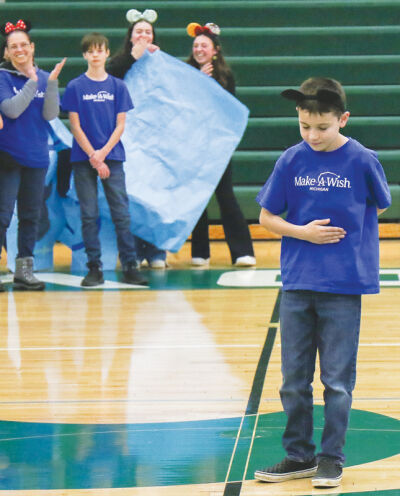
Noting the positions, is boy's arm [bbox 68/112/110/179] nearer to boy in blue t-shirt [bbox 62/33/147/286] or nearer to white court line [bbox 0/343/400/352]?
boy in blue t-shirt [bbox 62/33/147/286]

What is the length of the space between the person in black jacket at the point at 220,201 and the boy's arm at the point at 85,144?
954 mm

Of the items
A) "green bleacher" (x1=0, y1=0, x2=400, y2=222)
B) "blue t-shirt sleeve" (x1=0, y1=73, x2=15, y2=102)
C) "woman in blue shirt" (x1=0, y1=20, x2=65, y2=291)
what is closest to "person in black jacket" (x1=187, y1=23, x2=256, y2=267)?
"green bleacher" (x1=0, y1=0, x2=400, y2=222)

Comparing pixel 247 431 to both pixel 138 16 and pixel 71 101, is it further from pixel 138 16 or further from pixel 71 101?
pixel 138 16

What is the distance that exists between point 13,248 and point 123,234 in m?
0.69

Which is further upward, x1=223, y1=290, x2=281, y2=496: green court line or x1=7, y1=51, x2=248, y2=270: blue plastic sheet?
x1=7, y1=51, x2=248, y2=270: blue plastic sheet

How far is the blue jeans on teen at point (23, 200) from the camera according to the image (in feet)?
16.4

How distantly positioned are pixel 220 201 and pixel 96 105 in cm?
108

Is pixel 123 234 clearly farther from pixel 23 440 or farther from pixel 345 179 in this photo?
pixel 345 179

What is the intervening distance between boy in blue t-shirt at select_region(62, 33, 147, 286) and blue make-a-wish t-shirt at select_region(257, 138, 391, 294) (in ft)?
9.42

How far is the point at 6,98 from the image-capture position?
4.91 meters

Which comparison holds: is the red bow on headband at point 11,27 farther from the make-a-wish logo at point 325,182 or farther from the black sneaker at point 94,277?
the make-a-wish logo at point 325,182

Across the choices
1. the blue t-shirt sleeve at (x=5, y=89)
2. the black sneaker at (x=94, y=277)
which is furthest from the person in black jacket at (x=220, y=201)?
the blue t-shirt sleeve at (x=5, y=89)

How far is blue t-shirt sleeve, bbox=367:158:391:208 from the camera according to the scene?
231 centimetres

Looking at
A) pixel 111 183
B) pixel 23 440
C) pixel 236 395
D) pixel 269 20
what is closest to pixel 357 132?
pixel 269 20
